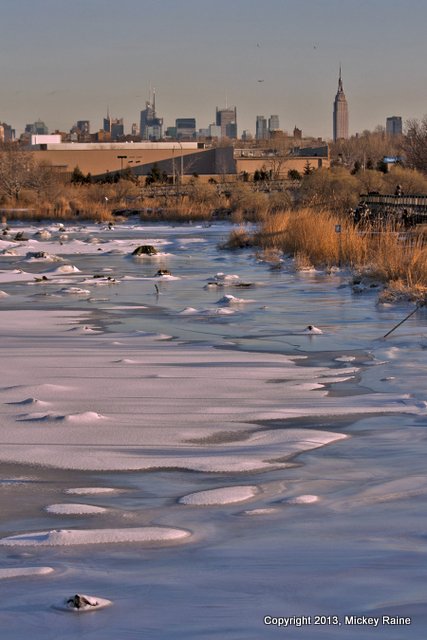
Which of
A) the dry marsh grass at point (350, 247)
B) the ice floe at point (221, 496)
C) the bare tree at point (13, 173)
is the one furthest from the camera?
the bare tree at point (13, 173)

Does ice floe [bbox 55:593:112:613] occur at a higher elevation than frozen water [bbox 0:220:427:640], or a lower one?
higher

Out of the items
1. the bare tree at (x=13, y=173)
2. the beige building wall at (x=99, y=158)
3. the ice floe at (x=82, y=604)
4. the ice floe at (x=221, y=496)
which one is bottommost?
the ice floe at (x=221, y=496)

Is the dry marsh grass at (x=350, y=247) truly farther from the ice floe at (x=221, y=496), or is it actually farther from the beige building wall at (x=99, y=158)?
the beige building wall at (x=99, y=158)

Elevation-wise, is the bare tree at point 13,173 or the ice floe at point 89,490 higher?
the bare tree at point 13,173

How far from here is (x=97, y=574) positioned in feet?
16.4

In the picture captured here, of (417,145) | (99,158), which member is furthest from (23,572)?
(99,158)

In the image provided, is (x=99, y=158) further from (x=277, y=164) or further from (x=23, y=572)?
(x=23, y=572)

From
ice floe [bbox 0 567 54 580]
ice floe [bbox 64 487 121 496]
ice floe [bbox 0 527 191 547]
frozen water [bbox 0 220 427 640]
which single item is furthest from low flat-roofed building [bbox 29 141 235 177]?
ice floe [bbox 0 567 54 580]

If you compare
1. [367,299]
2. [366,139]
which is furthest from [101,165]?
[367,299]

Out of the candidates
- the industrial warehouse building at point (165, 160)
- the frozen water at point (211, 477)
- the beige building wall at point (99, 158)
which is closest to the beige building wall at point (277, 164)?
the industrial warehouse building at point (165, 160)

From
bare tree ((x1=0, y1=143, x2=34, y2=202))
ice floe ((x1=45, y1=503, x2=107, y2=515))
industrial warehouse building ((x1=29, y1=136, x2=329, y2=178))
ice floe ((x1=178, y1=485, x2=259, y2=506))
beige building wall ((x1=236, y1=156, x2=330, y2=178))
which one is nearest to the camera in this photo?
ice floe ((x1=45, y1=503, x2=107, y2=515))

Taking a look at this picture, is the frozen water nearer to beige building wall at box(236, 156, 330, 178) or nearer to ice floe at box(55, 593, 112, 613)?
ice floe at box(55, 593, 112, 613)

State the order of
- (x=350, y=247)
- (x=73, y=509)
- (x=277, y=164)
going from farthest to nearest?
(x=277, y=164) → (x=350, y=247) → (x=73, y=509)

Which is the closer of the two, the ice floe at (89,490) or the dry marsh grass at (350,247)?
the ice floe at (89,490)
